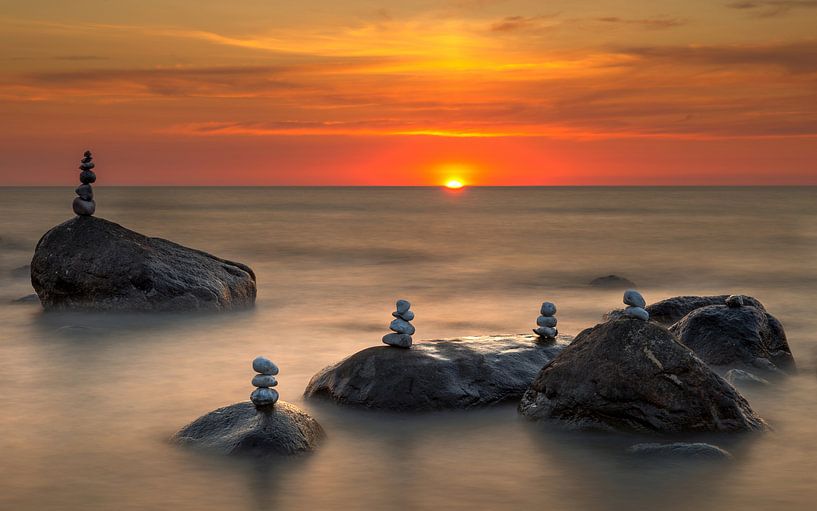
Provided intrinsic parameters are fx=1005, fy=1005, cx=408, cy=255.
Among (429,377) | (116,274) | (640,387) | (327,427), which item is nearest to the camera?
(640,387)

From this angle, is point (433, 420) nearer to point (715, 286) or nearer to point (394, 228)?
point (715, 286)

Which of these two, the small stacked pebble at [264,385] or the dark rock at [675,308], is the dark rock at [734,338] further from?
the small stacked pebble at [264,385]

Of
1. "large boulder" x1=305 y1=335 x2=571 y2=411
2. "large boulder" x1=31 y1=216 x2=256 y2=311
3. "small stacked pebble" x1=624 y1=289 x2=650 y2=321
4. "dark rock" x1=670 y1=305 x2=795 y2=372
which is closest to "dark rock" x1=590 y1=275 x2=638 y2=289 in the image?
"large boulder" x1=31 y1=216 x2=256 y2=311

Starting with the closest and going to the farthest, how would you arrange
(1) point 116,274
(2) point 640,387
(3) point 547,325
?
(2) point 640,387, (3) point 547,325, (1) point 116,274

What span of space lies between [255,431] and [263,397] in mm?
286

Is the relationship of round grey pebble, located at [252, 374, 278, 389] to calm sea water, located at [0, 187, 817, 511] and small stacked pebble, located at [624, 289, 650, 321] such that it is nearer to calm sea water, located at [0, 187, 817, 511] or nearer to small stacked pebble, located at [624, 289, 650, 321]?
calm sea water, located at [0, 187, 817, 511]

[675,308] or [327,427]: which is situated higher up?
[675,308]

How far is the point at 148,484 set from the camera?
787 centimetres

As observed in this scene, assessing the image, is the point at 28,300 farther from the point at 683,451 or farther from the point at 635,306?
the point at 683,451

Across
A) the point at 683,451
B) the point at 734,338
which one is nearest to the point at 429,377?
the point at 683,451

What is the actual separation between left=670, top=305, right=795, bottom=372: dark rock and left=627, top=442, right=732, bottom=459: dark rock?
Result: 3.60 m

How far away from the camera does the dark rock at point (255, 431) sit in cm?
820

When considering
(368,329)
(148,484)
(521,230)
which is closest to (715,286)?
(368,329)

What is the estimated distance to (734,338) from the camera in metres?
12.1
